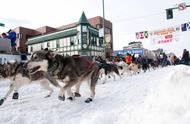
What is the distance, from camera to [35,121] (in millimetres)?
4066

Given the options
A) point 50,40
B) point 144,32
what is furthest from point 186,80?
point 50,40

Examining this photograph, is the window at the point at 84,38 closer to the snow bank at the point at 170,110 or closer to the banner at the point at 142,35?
the banner at the point at 142,35

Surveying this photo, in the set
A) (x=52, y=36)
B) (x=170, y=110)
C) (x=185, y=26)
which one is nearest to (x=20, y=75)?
(x=170, y=110)

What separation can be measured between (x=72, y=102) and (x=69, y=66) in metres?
0.85

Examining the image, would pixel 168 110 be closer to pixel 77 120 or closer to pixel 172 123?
pixel 172 123

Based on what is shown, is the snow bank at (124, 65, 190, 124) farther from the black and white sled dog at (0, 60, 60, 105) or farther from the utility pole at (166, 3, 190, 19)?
the utility pole at (166, 3, 190, 19)

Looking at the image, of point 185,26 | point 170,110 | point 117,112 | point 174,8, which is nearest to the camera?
point 170,110

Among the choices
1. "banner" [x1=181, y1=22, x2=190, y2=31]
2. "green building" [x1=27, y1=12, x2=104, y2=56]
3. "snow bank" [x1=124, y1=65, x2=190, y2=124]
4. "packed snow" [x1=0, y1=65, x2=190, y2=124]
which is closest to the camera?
Answer: "snow bank" [x1=124, y1=65, x2=190, y2=124]

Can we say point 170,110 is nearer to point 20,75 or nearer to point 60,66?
point 60,66

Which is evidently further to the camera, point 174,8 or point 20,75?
point 174,8

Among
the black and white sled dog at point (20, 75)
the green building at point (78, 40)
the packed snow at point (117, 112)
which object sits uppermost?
the green building at point (78, 40)

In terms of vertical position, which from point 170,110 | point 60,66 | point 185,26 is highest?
point 185,26

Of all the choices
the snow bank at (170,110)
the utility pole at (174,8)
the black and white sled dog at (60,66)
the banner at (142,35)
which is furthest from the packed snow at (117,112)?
the banner at (142,35)

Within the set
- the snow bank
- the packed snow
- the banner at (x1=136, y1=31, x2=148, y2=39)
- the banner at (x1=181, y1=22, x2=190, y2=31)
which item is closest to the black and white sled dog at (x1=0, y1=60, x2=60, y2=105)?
the packed snow
